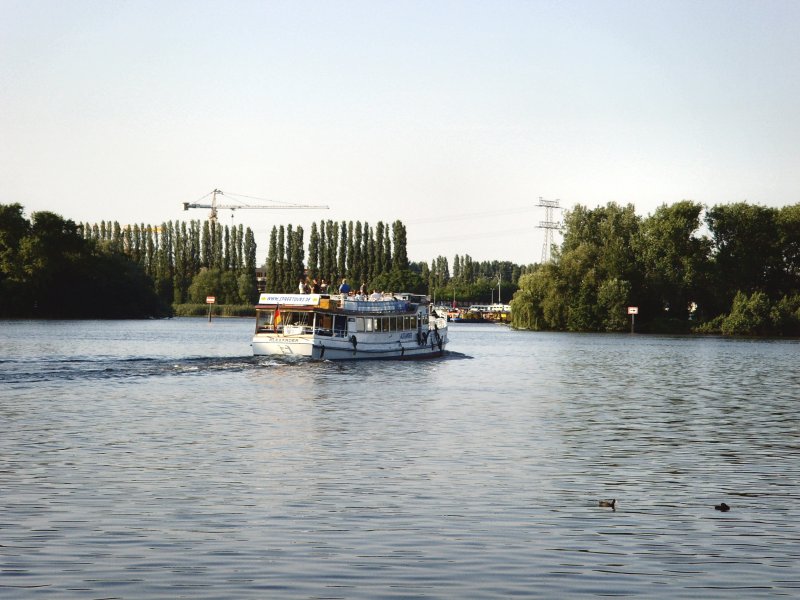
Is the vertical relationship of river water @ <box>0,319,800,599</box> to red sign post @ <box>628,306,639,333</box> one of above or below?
below

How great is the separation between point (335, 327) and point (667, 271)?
317 ft

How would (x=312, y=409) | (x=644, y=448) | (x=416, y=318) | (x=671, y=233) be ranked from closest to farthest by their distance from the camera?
(x=644, y=448), (x=312, y=409), (x=416, y=318), (x=671, y=233)

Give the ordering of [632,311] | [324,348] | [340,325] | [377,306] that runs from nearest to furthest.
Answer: [324,348]
[340,325]
[377,306]
[632,311]

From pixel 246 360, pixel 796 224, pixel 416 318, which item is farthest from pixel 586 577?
pixel 796 224

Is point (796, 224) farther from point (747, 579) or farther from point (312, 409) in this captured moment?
point (747, 579)

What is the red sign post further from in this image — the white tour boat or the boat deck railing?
the boat deck railing

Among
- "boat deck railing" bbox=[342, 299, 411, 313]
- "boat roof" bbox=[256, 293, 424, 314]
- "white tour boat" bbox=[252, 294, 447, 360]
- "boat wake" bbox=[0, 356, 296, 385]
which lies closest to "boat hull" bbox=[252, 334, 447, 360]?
"white tour boat" bbox=[252, 294, 447, 360]

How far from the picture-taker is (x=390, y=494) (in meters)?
22.2

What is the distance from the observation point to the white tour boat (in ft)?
241

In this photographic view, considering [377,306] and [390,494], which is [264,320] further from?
[390,494]

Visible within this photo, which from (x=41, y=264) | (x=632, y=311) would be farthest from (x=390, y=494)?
(x=41, y=264)

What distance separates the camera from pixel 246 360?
7319 cm

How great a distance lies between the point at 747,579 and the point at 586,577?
226 cm

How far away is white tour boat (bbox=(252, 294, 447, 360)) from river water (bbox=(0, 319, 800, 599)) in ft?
71.3
